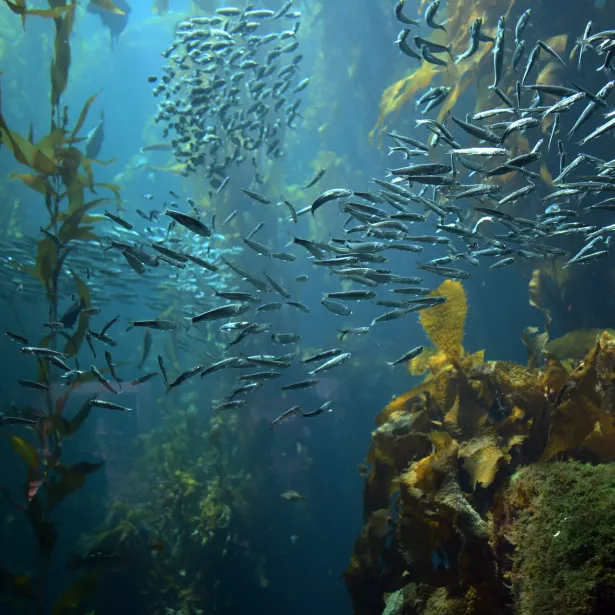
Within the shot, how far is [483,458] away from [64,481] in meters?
4.36

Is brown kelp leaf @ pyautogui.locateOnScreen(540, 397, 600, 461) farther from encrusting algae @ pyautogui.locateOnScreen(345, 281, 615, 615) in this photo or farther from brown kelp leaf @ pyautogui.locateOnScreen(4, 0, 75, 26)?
brown kelp leaf @ pyautogui.locateOnScreen(4, 0, 75, 26)

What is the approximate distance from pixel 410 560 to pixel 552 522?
5.01ft

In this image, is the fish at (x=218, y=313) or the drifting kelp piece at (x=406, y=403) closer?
the fish at (x=218, y=313)

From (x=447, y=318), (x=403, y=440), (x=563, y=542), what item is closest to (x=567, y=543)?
(x=563, y=542)

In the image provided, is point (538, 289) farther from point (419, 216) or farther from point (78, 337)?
point (78, 337)

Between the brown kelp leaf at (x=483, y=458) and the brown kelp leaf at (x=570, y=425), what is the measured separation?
0.38m

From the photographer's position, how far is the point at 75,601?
4.46 m

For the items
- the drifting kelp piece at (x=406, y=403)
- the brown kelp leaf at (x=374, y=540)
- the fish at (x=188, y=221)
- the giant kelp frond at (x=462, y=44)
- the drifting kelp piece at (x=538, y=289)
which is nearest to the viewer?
the fish at (x=188, y=221)

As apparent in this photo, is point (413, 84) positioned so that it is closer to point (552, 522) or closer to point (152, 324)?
point (152, 324)

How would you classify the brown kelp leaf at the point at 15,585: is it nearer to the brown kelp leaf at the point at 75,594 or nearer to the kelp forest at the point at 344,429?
the kelp forest at the point at 344,429

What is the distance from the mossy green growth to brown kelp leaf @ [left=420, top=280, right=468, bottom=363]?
7.88 ft

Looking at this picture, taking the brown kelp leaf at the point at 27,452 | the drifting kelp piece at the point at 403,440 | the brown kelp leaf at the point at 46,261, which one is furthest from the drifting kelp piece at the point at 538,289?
the brown kelp leaf at the point at 27,452

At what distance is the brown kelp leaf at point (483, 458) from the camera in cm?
364

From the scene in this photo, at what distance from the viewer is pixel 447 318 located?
5.30 m
